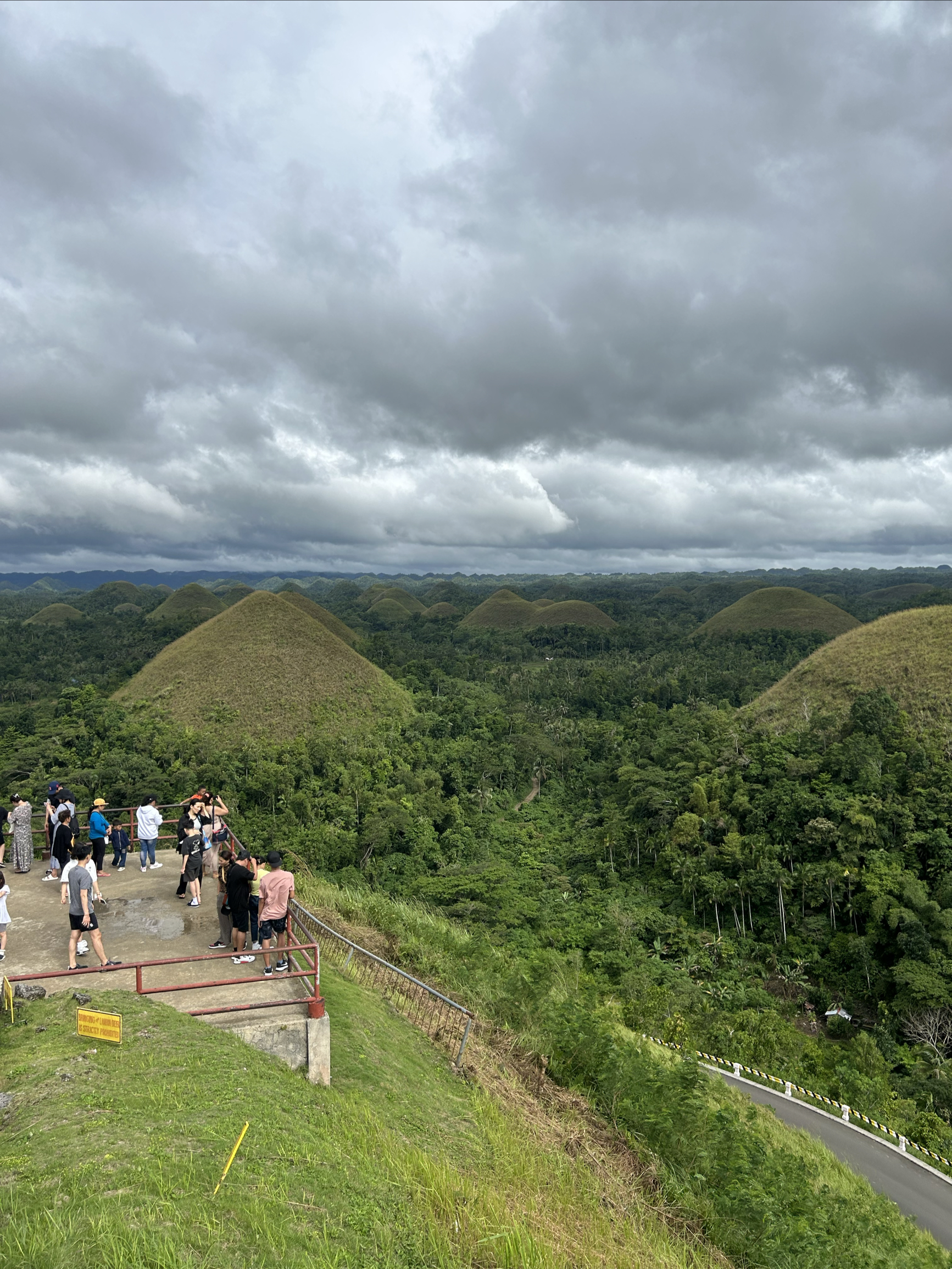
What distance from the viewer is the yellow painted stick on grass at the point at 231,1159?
168 inches

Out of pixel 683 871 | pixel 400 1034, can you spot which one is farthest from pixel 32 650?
pixel 400 1034

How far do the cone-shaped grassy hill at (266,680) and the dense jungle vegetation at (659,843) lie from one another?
249 centimetres

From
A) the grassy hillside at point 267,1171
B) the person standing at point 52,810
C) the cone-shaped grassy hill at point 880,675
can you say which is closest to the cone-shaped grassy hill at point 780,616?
the cone-shaped grassy hill at point 880,675

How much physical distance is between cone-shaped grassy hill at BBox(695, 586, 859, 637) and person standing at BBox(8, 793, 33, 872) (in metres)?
97.8

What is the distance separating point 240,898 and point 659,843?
28629 millimetres

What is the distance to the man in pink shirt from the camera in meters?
7.80

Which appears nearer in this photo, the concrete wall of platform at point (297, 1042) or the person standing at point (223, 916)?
the concrete wall of platform at point (297, 1042)

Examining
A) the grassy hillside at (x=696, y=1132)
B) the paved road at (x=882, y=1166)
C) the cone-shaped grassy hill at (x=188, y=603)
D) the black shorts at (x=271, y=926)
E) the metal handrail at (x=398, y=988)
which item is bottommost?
the paved road at (x=882, y=1166)

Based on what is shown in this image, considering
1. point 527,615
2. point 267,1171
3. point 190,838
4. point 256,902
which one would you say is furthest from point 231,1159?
point 527,615

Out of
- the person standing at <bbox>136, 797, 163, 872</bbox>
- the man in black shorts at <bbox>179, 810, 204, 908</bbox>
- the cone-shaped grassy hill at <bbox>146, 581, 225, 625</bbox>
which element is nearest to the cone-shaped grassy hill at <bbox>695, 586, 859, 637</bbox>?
the cone-shaped grassy hill at <bbox>146, 581, 225, 625</bbox>

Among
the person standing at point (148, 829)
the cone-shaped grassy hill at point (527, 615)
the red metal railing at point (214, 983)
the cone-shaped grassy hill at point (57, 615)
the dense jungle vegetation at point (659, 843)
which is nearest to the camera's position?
the red metal railing at point (214, 983)

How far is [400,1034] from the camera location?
9.16 m

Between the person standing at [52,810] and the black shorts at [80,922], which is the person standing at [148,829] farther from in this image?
the black shorts at [80,922]

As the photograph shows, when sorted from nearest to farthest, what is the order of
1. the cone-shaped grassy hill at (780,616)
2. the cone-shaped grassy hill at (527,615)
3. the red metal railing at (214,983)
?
the red metal railing at (214,983) → the cone-shaped grassy hill at (780,616) → the cone-shaped grassy hill at (527,615)
